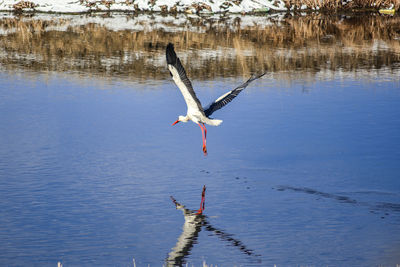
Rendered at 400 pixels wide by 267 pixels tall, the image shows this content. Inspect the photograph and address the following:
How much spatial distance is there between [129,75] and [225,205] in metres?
9.82

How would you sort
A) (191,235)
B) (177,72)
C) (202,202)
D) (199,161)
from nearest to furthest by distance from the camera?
1. (191,235)
2. (202,202)
3. (177,72)
4. (199,161)

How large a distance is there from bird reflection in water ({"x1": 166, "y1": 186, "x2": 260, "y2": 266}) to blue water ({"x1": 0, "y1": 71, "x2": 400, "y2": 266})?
41 millimetres

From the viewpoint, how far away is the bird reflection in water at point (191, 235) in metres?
7.89

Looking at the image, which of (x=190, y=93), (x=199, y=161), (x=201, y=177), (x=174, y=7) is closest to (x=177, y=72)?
(x=190, y=93)

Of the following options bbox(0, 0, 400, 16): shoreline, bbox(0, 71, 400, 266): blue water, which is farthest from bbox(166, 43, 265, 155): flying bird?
bbox(0, 0, 400, 16): shoreline

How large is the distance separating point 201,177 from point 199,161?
797 millimetres

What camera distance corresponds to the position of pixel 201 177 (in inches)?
425

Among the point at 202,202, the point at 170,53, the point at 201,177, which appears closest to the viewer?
the point at 202,202

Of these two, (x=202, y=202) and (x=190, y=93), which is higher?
(x=190, y=93)

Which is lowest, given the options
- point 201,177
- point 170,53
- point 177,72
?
point 201,177

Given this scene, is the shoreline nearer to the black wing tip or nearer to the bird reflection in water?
the black wing tip

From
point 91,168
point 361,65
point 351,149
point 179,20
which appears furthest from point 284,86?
point 179,20

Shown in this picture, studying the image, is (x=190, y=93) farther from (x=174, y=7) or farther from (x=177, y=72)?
(x=174, y=7)

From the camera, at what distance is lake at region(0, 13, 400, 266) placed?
8234 mm
